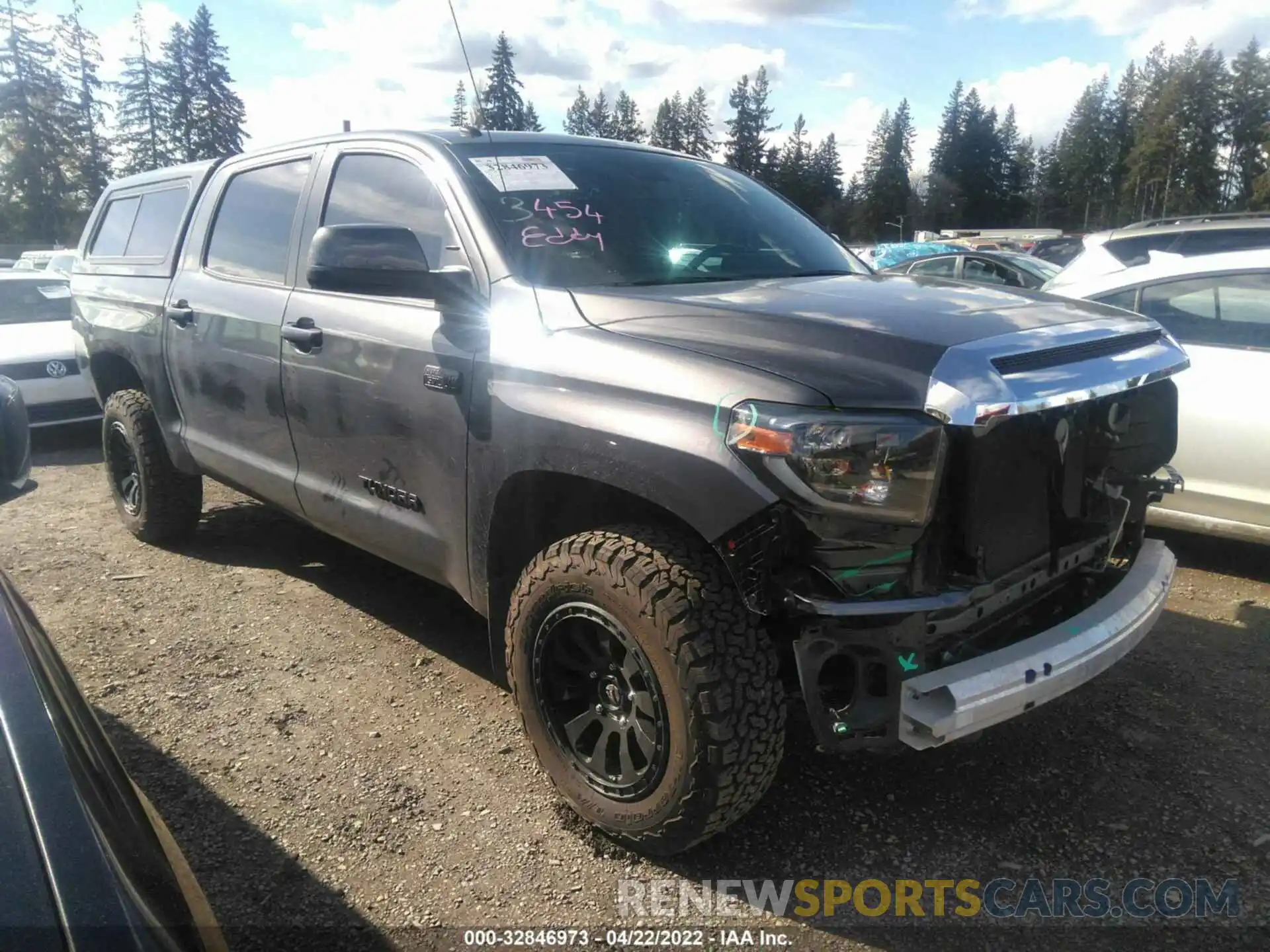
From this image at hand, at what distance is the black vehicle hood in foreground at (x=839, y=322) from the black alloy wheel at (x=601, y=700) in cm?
77

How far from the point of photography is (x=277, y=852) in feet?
8.40

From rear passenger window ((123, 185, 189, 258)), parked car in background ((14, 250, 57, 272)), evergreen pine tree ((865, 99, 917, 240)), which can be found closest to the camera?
rear passenger window ((123, 185, 189, 258))

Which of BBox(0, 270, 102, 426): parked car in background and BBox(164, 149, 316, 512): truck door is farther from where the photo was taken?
BBox(0, 270, 102, 426): parked car in background

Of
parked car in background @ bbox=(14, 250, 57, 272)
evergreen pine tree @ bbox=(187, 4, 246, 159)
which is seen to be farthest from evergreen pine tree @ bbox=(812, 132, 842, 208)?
parked car in background @ bbox=(14, 250, 57, 272)

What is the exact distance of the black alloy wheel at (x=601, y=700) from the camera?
2367 millimetres

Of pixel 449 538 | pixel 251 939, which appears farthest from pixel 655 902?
pixel 449 538

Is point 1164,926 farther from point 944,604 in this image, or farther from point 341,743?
point 341,743

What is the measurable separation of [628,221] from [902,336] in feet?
4.04

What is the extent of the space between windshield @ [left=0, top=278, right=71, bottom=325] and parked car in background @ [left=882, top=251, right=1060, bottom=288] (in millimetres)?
9480

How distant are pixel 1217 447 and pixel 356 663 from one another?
4.01 m

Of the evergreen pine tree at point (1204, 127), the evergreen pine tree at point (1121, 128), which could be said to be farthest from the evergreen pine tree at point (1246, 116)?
the evergreen pine tree at point (1121, 128)

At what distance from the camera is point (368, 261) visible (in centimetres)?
272

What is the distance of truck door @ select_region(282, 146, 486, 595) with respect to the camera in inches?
112

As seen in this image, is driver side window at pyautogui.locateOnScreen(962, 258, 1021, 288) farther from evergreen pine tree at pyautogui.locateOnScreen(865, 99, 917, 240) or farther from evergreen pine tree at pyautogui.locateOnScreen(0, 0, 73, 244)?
evergreen pine tree at pyautogui.locateOnScreen(865, 99, 917, 240)
